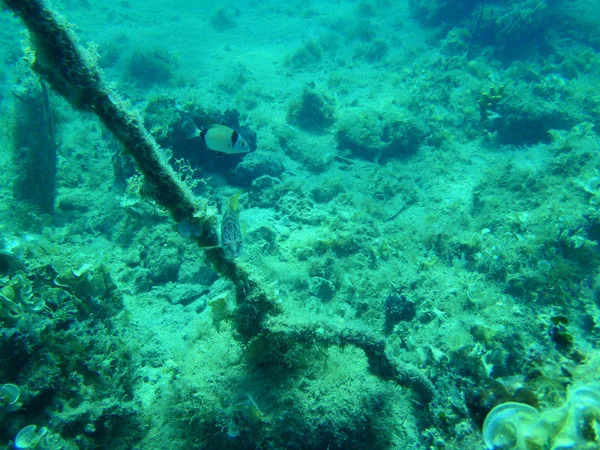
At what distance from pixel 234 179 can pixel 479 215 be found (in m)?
6.03

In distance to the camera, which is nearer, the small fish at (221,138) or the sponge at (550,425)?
the sponge at (550,425)

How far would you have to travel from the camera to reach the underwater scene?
98.1 inches

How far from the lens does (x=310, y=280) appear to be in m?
5.47

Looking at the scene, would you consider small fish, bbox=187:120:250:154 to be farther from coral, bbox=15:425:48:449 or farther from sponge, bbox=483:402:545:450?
sponge, bbox=483:402:545:450

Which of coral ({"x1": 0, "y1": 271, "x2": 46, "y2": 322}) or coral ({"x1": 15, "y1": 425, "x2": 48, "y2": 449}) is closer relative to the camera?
coral ({"x1": 15, "y1": 425, "x2": 48, "y2": 449})

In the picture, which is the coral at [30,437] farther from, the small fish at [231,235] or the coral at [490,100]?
the coral at [490,100]

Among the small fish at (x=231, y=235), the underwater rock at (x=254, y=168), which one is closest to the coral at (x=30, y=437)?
the small fish at (x=231, y=235)

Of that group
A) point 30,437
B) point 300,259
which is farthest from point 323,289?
point 30,437

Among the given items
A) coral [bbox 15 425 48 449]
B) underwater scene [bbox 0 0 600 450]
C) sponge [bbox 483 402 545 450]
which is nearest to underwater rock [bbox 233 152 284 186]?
underwater scene [bbox 0 0 600 450]

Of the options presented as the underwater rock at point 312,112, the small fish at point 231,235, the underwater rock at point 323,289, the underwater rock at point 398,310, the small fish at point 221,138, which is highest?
the underwater rock at point 312,112

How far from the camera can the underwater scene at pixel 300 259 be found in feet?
8.18

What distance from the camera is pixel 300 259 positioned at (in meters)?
5.88

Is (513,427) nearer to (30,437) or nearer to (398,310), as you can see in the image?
(398,310)

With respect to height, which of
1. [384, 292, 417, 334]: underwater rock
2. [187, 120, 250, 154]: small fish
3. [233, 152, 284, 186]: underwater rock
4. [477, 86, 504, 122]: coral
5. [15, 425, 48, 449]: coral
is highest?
[477, 86, 504, 122]: coral
